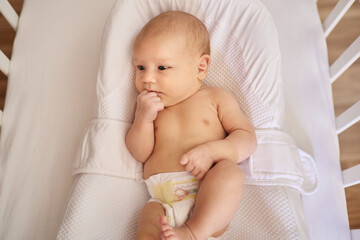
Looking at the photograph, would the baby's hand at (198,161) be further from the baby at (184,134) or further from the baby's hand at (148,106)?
the baby's hand at (148,106)

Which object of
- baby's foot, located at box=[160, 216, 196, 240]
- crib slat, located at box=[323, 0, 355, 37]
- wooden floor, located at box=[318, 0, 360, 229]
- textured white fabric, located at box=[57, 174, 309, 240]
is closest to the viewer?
baby's foot, located at box=[160, 216, 196, 240]

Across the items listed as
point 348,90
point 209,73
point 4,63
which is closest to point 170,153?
point 209,73

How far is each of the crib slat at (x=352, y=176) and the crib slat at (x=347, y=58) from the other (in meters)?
0.36

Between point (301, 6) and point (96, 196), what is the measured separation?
1174 mm

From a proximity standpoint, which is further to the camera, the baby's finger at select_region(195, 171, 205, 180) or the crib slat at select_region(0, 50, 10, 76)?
the crib slat at select_region(0, 50, 10, 76)

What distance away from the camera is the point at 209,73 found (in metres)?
1.12

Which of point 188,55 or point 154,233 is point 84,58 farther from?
point 154,233

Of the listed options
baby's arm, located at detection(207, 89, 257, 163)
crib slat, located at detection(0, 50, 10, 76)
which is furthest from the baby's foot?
crib slat, located at detection(0, 50, 10, 76)

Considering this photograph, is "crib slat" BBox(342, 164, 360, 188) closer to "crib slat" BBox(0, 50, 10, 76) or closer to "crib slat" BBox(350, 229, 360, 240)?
"crib slat" BBox(350, 229, 360, 240)

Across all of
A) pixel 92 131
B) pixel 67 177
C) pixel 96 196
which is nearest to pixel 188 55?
pixel 92 131

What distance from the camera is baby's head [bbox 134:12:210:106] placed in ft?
2.95

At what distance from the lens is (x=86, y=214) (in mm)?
824

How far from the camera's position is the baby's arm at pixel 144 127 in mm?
914

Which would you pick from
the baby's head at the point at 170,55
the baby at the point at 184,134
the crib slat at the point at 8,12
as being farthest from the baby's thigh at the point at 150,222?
the crib slat at the point at 8,12
